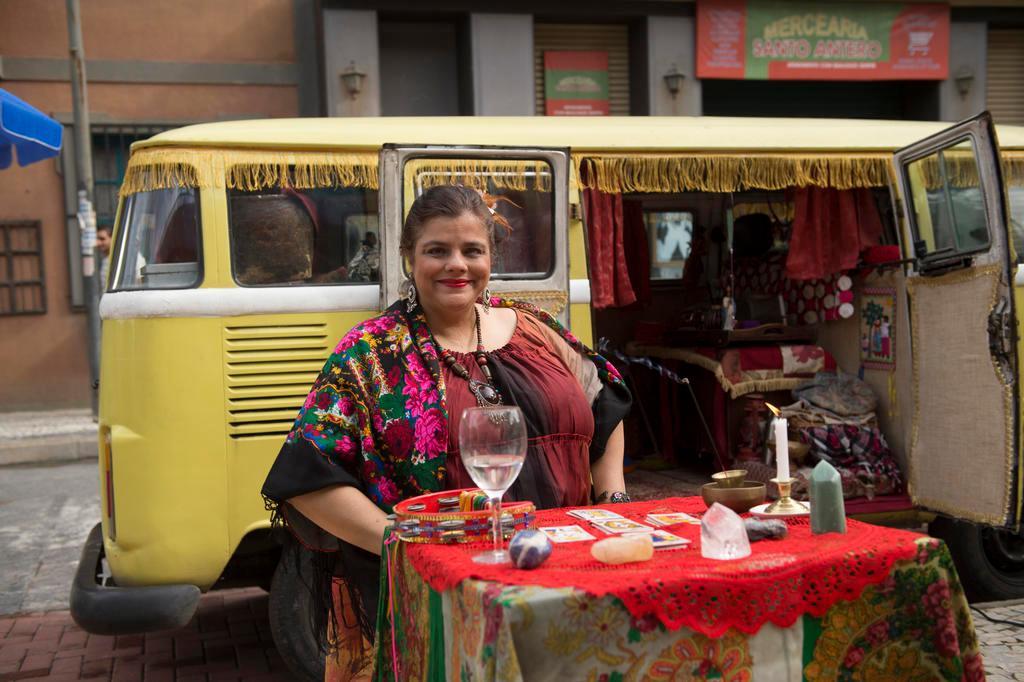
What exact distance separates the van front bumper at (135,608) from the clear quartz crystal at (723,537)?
2.88 meters

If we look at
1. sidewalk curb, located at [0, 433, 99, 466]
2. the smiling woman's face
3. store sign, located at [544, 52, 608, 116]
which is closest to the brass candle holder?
the smiling woman's face

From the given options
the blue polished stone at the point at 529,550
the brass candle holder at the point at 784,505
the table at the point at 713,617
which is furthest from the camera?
the brass candle holder at the point at 784,505

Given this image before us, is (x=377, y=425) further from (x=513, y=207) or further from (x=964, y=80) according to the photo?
(x=964, y=80)

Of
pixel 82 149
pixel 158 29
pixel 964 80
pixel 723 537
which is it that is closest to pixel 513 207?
Result: pixel 723 537

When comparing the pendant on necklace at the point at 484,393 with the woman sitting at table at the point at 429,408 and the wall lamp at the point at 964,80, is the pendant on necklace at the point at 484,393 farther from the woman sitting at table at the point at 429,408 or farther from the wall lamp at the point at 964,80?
the wall lamp at the point at 964,80

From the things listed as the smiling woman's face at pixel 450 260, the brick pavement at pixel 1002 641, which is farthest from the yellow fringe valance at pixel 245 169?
the brick pavement at pixel 1002 641

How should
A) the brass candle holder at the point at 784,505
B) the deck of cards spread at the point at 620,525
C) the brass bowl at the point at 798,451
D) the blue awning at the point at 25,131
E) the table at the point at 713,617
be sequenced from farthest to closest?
1. the blue awning at the point at 25,131
2. the brass bowl at the point at 798,451
3. the brass candle holder at the point at 784,505
4. the deck of cards spread at the point at 620,525
5. the table at the point at 713,617

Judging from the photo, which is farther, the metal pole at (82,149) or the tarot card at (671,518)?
the metal pole at (82,149)

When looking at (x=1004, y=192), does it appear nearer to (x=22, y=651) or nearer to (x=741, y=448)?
(x=741, y=448)

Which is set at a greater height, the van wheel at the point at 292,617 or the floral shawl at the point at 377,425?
the floral shawl at the point at 377,425

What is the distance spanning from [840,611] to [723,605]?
286 millimetres

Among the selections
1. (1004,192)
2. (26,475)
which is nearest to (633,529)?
(1004,192)

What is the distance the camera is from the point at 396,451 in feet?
8.52

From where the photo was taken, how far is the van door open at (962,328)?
494cm
